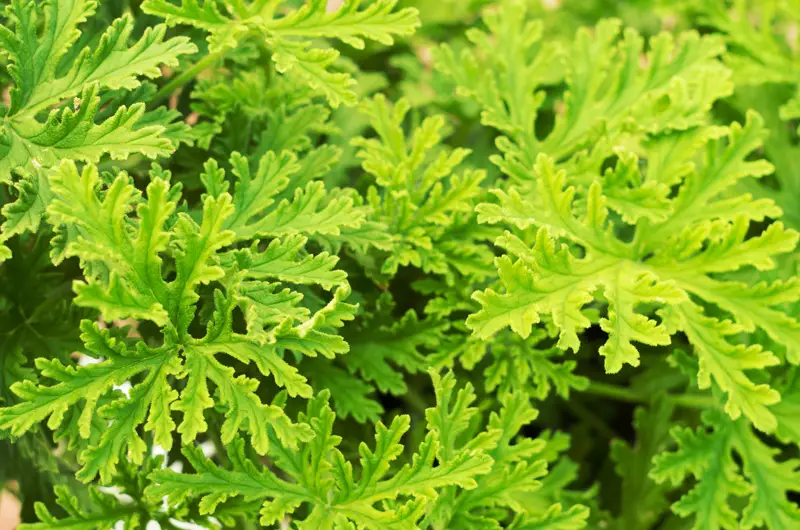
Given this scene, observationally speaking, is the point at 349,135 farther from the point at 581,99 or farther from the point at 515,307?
the point at 515,307

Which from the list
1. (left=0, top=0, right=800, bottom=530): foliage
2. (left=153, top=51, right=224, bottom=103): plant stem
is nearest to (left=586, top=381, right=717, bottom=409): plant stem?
(left=0, top=0, right=800, bottom=530): foliage

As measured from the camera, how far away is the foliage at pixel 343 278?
87 cm

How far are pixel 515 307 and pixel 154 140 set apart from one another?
0.41 meters

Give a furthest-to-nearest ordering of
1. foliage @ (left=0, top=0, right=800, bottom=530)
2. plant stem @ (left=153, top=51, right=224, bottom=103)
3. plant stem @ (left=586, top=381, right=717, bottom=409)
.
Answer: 1. plant stem @ (left=586, top=381, right=717, bottom=409)
2. plant stem @ (left=153, top=51, right=224, bottom=103)
3. foliage @ (left=0, top=0, right=800, bottom=530)

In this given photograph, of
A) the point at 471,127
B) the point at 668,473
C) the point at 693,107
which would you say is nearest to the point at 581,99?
the point at 693,107

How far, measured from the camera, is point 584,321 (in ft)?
3.07

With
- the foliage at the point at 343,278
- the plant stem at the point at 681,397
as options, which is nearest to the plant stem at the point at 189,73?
the foliage at the point at 343,278

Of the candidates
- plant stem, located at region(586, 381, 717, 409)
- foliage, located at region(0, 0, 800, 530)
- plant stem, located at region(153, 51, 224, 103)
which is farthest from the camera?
plant stem, located at region(586, 381, 717, 409)

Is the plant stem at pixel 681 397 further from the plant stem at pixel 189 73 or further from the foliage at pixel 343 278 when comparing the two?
the plant stem at pixel 189 73

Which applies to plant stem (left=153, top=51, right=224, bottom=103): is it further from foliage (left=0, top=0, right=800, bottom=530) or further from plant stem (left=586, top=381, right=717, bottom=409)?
plant stem (left=586, top=381, right=717, bottom=409)

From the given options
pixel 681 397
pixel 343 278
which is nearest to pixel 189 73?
pixel 343 278

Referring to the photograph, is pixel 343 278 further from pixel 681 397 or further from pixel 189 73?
pixel 681 397

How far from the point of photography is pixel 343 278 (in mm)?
906

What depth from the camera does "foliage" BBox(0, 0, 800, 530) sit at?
2.86ft
